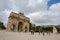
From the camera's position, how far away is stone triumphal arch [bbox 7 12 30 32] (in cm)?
3894

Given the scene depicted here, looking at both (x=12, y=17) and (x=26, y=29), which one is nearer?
(x=12, y=17)

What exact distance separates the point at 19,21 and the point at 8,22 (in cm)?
451

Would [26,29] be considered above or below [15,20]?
below

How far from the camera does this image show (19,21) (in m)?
42.0

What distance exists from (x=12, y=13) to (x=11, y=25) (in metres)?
4.05

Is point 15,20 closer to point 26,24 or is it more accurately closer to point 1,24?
point 26,24

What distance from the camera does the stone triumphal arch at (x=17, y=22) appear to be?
38.9m

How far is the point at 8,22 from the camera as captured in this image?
38.9m

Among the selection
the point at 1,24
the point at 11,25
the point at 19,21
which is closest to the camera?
the point at 11,25

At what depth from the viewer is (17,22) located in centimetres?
4084

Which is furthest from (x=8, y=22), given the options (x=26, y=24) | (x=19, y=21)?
(x=26, y=24)

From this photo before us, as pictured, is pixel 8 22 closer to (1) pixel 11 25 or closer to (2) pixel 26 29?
(1) pixel 11 25

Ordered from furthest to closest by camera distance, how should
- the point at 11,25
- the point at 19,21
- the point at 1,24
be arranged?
the point at 1,24, the point at 19,21, the point at 11,25

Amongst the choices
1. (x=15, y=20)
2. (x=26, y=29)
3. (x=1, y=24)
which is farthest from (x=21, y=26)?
(x=1, y=24)
